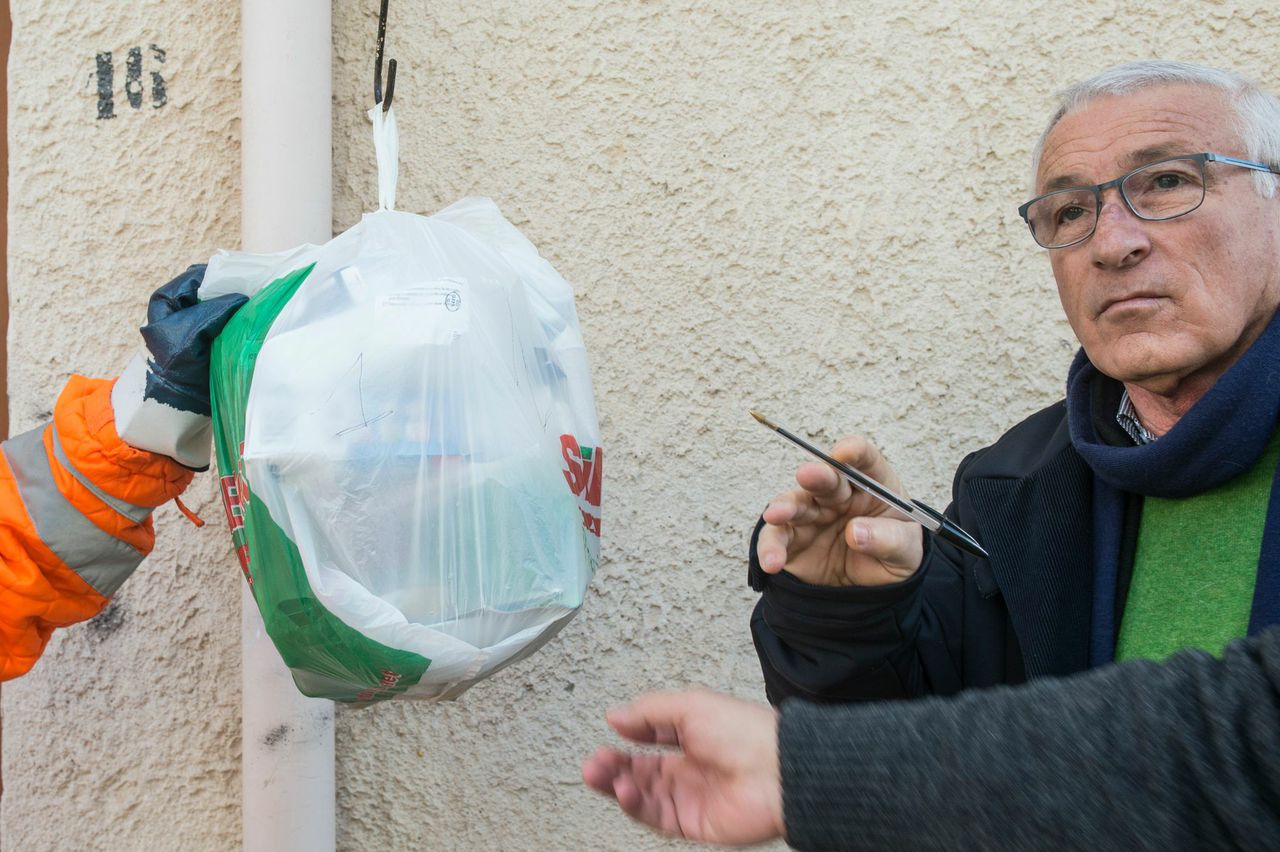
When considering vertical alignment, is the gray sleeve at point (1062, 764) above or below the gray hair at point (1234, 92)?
below

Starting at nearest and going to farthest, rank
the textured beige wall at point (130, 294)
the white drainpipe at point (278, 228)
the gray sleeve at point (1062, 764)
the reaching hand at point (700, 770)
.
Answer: the gray sleeve at point (1062, 764)
the reaching hand at point (700, 770)
the white drainpipe at point (278, 228)
the textured beige wall at point (130, 294)

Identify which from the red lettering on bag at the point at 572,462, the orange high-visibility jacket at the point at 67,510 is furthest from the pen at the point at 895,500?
the orange high-visibility jacket at the point at 67,510

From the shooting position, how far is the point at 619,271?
2.04m

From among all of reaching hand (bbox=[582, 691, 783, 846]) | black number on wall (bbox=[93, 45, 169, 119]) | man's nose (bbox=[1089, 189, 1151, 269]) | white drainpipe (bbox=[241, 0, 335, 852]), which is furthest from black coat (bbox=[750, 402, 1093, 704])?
black number on wall (bbox=[93, 45, 169, 119])

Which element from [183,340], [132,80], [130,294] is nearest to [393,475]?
[183,340]

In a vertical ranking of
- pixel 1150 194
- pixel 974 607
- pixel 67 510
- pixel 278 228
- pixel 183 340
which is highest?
pixel 1150 194

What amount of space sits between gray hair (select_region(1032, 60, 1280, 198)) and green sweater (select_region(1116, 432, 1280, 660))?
39 centimetres

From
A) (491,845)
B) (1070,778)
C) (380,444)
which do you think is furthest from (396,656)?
(491,845)

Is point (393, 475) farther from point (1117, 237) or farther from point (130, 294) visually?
point (130, 294)

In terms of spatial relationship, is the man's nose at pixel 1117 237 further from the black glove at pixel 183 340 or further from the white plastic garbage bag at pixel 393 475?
the black glove at pixel 183 340

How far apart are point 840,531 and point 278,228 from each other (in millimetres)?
1141

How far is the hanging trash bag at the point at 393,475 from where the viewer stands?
1.18m

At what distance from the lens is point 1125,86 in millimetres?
1486

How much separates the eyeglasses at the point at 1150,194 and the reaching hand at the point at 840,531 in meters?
0.47
